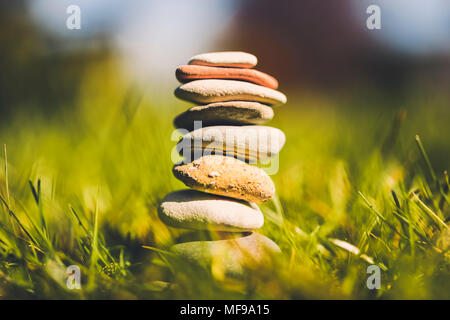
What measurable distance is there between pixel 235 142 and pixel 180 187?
1.96 ft

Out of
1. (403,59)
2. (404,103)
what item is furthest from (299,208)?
(403,59)

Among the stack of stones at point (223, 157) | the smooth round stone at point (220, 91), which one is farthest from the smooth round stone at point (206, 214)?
the smooth round stone at point (220, 91)

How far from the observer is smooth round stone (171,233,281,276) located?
0.72 m

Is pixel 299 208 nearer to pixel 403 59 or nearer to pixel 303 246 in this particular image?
pixel 303 246

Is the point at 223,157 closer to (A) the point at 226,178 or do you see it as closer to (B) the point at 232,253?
(A) the point at 226,178

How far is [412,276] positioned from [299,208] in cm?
50

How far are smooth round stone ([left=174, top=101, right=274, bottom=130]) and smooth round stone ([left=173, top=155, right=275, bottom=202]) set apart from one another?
105 millimetres

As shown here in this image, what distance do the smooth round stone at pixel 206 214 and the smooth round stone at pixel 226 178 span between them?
3 cm

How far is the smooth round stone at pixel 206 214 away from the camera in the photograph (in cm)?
80

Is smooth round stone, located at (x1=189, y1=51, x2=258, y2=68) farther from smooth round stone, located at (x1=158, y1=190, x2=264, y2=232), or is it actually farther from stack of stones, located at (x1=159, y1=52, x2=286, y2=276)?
smooth round stone, located at (x1=158, y1=190, x2=264, y2=232)

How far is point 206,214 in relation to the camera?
0.80 m

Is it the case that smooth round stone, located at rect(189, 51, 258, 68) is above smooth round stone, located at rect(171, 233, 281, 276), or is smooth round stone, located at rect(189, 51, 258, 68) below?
above

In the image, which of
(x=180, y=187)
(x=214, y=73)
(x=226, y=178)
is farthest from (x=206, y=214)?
(x=180, y=187)

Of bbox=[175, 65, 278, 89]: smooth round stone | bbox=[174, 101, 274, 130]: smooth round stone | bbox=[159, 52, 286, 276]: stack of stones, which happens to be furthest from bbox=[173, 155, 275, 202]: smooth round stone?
bbox=[175, 65, 278, 89]: smooth round stone
